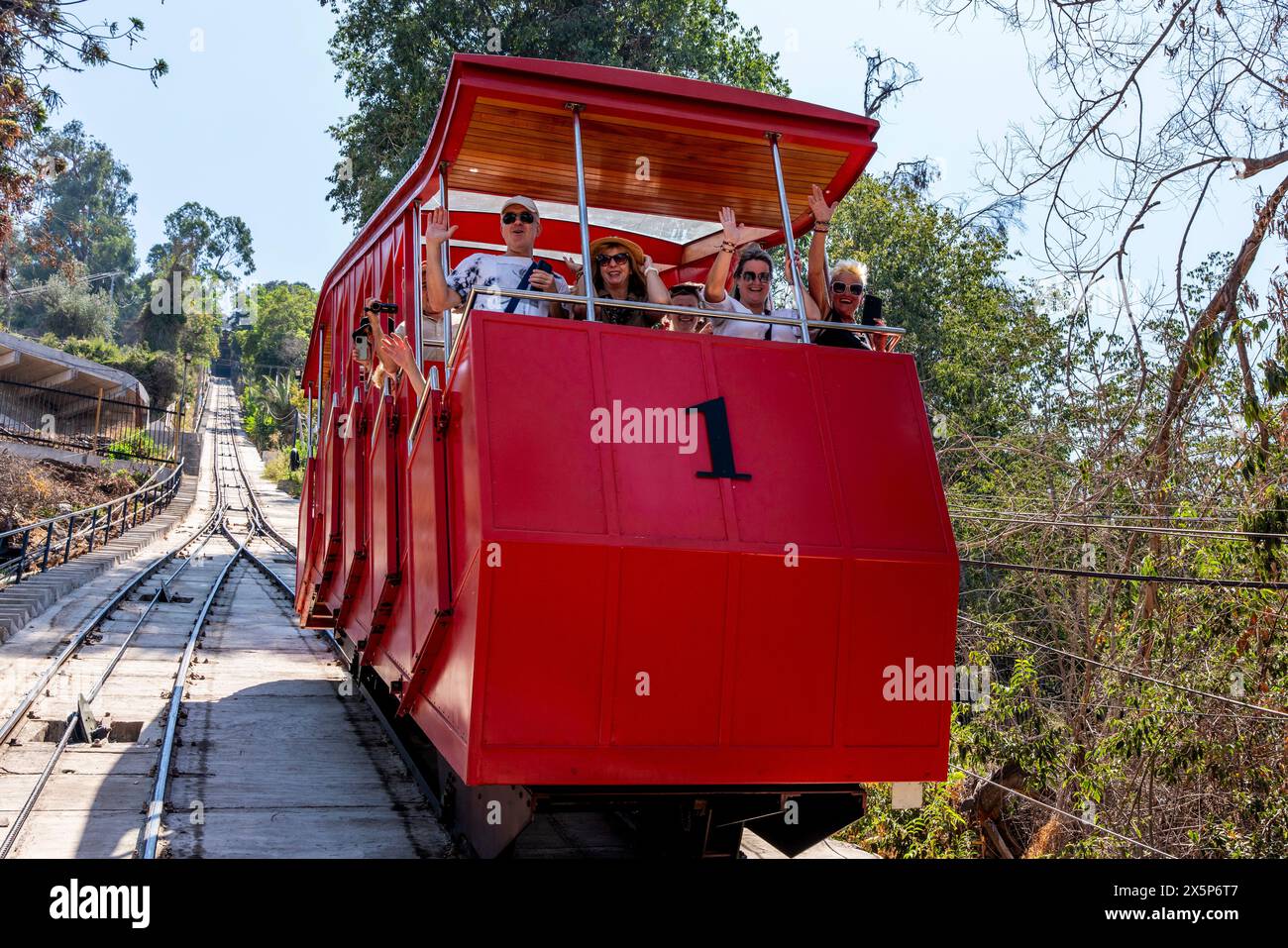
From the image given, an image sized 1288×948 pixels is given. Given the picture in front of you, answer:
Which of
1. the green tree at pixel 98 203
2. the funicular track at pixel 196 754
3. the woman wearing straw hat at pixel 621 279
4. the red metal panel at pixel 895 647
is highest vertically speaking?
the green tree at pixel 98 203

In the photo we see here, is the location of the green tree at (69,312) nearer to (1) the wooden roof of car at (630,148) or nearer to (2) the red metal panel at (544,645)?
(1) the wooden roof of car at (630,148)

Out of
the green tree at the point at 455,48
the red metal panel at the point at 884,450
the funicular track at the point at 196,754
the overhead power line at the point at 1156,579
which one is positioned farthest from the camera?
the green tree at the point at 455,48

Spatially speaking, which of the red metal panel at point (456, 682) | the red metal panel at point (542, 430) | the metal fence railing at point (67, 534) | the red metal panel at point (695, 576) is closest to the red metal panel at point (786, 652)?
the red metal panel at point (695, 576)

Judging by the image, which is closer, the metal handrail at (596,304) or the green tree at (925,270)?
the metal handrail at (596,304)

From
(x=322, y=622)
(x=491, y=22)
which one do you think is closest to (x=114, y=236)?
(x=491, y=22)

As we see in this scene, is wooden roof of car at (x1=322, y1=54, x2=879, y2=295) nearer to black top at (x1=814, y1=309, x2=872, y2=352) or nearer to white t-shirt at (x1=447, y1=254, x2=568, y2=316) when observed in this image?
white t-shirt at (x1=447, y1=254, x2=568, y2=316)

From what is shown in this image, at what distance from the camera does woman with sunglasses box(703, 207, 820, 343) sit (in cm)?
588

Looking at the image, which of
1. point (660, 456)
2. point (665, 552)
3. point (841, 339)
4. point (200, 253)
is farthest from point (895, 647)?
point (200, 253)

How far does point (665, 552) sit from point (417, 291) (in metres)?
2.43

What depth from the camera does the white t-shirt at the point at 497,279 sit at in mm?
5832

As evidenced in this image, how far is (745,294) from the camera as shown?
619 centimetres

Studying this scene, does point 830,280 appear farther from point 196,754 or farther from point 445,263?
point 196,754
